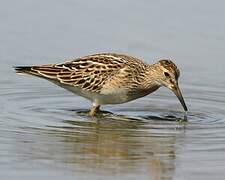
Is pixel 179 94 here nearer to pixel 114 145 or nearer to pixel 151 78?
pixel 151 78

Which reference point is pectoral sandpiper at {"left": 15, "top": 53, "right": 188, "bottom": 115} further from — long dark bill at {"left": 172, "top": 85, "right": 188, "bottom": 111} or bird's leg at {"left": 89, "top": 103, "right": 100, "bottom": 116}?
long dark bill at {"left": 172, "top": 85, "right": 188, "bottom": 111}

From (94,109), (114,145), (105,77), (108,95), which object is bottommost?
(114,145)

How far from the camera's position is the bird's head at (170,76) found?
Answer: 14.7 metres

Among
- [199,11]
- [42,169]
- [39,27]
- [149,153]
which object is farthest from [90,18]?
[42,169]

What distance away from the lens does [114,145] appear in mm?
12391

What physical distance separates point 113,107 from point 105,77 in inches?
31.9

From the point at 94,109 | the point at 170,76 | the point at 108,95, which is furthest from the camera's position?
the point at 108,95

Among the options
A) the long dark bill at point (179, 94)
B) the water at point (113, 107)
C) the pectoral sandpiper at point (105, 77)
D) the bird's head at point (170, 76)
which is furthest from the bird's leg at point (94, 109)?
the long dark bill at point (179, 94)

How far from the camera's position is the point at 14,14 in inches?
763

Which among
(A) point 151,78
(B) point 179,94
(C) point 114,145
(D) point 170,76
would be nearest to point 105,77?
(A) point 151,78

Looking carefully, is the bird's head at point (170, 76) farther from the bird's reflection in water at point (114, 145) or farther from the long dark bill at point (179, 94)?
the bird's reflection in water at point (114, 145)

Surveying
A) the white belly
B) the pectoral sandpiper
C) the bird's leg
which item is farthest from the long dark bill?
the bird's leg

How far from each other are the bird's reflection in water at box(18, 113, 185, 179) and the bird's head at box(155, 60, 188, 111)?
616 millimetres

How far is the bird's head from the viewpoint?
1466 centimetres
